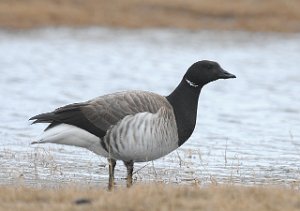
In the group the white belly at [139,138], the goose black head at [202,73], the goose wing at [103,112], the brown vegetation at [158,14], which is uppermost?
the brown vegetation at [158,14]

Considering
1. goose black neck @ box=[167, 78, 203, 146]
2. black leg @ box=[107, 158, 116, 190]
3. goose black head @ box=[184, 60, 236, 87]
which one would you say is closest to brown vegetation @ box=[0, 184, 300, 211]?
black leg @ box=[107, 158, 116, 190]

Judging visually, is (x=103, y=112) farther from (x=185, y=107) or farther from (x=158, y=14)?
(x=158, y=14)

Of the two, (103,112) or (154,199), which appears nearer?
(154,199)

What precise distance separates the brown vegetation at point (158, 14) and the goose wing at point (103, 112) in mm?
22210

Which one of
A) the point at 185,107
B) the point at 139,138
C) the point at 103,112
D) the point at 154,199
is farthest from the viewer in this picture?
the point at 185,107

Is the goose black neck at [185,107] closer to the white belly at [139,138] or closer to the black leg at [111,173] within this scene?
the white belly at [139,138]

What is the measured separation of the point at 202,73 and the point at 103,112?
146 cm

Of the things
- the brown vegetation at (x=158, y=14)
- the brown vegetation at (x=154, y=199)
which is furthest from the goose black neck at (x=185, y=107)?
the brown vegetation at (x=158, y=14)

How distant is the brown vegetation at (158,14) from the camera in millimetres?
32562

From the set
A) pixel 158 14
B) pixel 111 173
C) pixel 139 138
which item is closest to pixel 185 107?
A: pixel 139 138

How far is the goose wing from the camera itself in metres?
9.54

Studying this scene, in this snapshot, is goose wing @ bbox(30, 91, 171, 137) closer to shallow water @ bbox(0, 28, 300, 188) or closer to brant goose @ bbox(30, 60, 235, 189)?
brant goose @ bbox(30, 60, 235, 189)

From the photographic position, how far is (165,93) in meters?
21.9

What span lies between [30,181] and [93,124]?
1343mm
